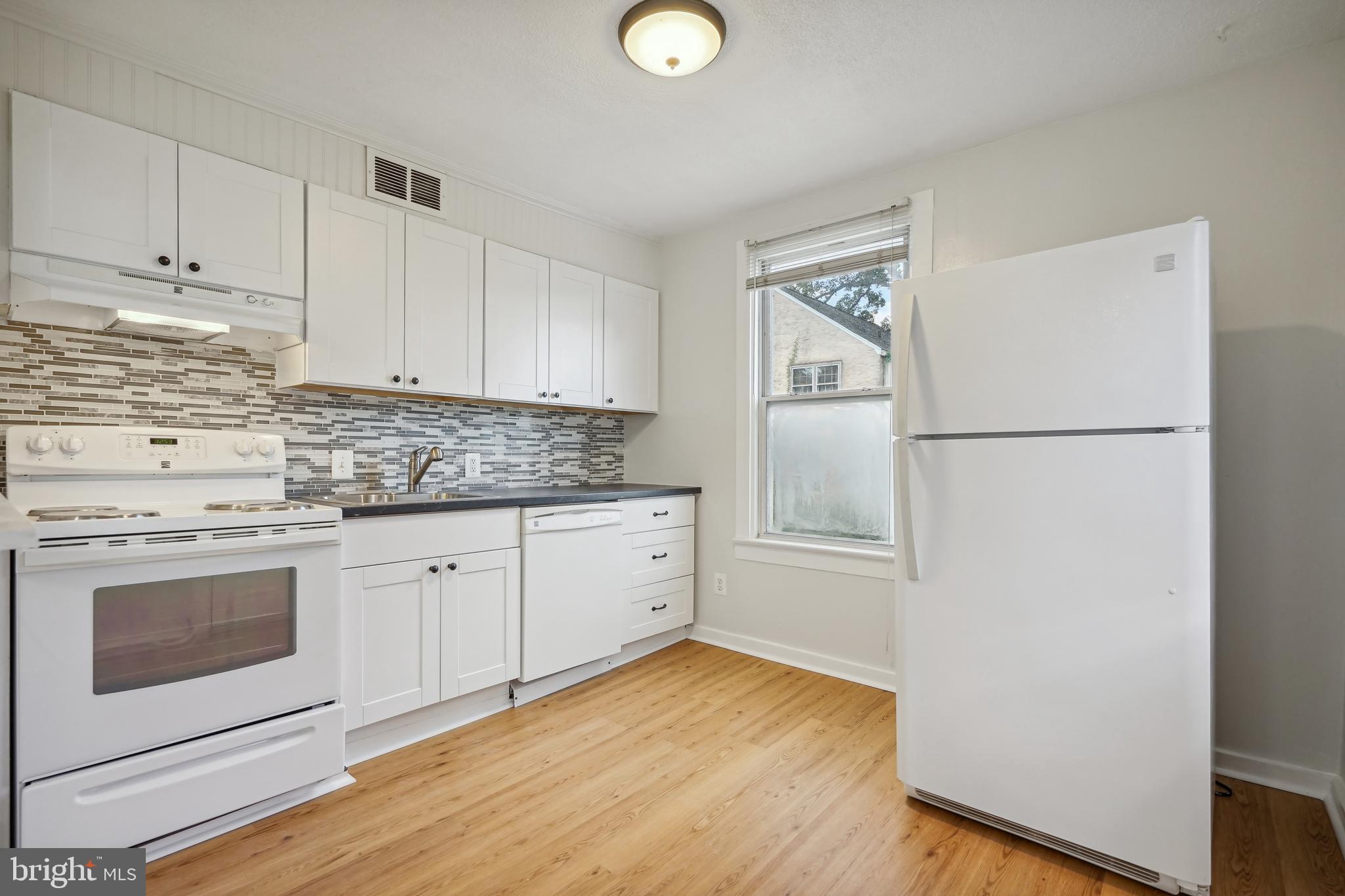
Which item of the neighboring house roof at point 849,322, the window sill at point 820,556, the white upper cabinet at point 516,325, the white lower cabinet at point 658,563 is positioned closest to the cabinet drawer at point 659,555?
the white lower cabinet at point 658,563

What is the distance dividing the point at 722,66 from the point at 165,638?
2395 millimetres

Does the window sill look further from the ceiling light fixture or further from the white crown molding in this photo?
the ceiling light fixture

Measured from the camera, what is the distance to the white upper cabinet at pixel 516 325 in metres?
2.95

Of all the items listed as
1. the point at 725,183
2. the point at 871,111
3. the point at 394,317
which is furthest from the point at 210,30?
the point at 871,111

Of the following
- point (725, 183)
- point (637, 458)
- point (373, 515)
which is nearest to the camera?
point (373, 515)

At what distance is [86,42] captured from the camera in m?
1.96

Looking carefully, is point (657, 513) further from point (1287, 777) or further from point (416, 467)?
point (1287, 777)

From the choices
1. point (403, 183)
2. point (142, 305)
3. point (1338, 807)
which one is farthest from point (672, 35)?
point (1338, 807)

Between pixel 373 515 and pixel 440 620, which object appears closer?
pixel 373 515

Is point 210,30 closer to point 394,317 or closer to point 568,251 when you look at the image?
point 394,317

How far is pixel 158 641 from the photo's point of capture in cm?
172

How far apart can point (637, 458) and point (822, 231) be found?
5.60 feet

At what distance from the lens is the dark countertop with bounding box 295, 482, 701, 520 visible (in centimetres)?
223

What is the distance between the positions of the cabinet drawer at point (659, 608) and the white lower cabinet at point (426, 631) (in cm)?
73
